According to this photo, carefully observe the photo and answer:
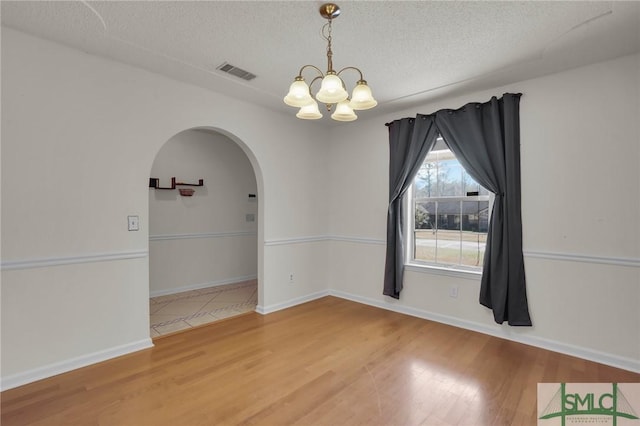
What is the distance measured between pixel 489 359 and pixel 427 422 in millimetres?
1134

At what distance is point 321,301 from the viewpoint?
172 inches

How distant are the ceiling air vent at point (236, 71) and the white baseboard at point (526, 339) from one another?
3.10m

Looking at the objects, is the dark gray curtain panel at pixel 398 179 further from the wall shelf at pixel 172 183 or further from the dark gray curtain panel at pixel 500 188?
the wall shelf at pixel 172 183

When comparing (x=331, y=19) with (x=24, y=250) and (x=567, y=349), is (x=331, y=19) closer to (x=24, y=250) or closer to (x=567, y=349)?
(x=24, y=250)

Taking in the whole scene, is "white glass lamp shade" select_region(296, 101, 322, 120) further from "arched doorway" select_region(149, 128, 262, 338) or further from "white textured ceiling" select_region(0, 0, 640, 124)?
"arched doorway" select_region(149, 128, 262, 338)

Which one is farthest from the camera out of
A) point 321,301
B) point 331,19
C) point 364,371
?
point 321,301

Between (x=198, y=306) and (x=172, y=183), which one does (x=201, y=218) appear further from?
(x=198, y=306)

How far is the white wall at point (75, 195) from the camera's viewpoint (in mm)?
2230

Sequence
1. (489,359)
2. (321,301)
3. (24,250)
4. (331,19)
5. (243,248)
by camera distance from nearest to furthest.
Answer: (331,19), (24,250), (489,359), (321,301), (243,248)

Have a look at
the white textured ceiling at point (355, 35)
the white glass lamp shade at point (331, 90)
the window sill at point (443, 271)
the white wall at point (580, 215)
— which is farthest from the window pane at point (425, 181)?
the white glass lamp shade at point (331, 90)

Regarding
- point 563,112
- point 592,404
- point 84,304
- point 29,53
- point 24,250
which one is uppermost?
point 29,53

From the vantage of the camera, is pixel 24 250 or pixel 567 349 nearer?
pixel 24 250

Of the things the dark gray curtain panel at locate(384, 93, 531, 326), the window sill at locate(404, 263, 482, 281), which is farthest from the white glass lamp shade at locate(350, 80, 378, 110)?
the window sill at locate(404, 263, 482, 281)

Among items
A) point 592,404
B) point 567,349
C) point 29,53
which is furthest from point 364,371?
point 29,53
